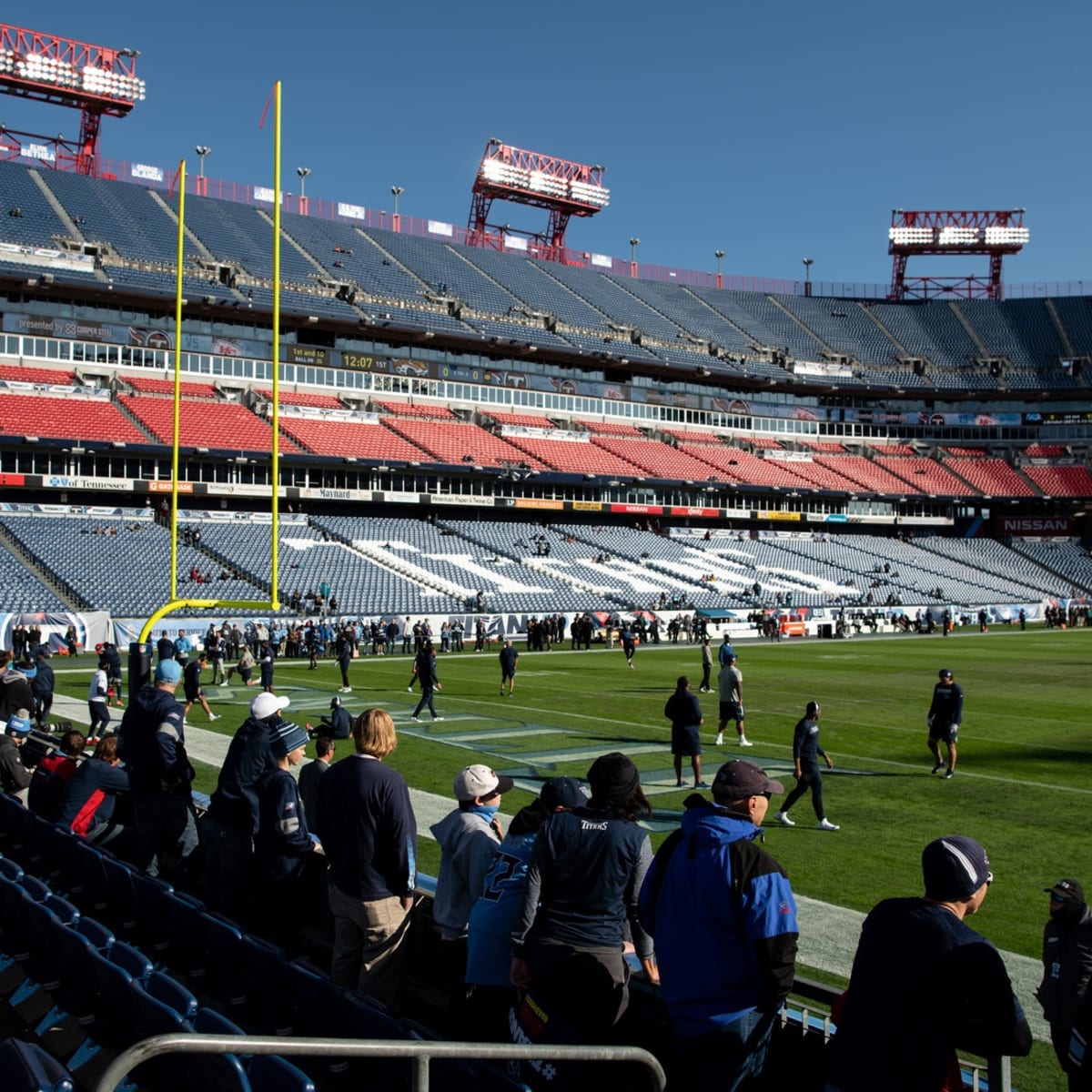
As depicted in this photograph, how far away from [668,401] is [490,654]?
143 ft

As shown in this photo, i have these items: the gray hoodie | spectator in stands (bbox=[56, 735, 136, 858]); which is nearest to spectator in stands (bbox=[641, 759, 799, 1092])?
the gray hoodie

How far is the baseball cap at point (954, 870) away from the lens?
344cm

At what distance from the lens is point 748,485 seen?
71562 mm

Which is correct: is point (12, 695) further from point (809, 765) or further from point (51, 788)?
point (809, 765)

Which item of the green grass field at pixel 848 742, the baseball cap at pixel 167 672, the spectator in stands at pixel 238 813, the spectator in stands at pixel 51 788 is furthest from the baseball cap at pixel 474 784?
the spectator in stands at pixel 51 788

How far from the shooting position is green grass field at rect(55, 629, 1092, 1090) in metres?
10.5

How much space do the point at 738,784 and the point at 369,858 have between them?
2.28 metres

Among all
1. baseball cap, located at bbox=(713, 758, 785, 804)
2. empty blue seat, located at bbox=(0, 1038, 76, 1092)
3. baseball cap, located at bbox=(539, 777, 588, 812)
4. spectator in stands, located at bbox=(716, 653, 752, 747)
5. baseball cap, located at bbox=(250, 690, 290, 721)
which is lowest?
spectator in stands, located at bbox=(716, 653, 752, 747)

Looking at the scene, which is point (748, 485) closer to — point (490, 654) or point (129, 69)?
point (490, 654)

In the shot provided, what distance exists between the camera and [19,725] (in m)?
13.0

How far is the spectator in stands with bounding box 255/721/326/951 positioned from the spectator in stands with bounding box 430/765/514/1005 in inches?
55.4

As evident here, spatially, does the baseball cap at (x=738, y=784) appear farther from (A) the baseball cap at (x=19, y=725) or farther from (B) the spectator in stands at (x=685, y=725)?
(A) the baseball cap at (x=19, y=725)

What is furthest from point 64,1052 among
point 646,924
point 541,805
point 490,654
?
point 490,654

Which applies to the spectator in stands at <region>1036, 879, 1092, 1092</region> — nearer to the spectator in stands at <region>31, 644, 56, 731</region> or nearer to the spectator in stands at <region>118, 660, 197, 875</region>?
the spectator in stands at <region>118, 660, 197, 875</region>
